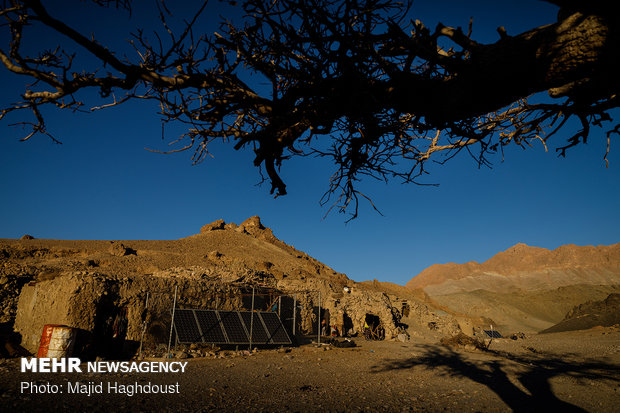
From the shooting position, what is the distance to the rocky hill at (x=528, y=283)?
56969 mm

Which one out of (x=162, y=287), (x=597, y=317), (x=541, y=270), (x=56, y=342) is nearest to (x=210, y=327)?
(x=162, y=287)

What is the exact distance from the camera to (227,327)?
11.8 metres

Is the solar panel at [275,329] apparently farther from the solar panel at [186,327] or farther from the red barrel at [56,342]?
the red barrel at [56,342]

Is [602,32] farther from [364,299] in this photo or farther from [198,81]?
[364,299]

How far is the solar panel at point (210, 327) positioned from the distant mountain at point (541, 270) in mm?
91623

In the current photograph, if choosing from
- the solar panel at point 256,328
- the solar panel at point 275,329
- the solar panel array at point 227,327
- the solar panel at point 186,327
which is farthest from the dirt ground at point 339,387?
the solar panel at point 275,329

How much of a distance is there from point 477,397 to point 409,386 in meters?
1.30

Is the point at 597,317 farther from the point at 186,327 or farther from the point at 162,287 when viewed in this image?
the point at 162,287

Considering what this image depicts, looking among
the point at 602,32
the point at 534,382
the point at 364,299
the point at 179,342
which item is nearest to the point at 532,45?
the point at 602,32

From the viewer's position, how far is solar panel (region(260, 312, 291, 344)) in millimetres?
12562

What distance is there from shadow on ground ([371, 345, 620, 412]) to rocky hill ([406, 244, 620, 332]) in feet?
138

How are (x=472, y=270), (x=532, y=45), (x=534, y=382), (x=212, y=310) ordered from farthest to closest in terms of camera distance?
(x=472, y=270), (x=212, y=310), (x=534, y=382), (x=532, y=45)

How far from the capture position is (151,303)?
11.2 metres

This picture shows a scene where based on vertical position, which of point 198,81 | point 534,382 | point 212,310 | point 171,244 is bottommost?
point 534,382
